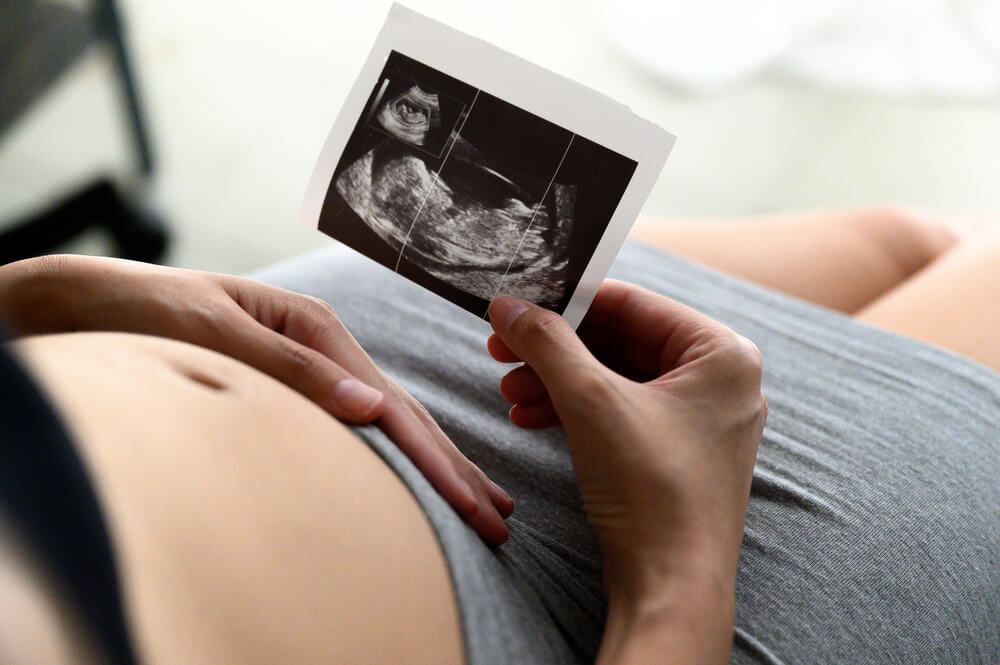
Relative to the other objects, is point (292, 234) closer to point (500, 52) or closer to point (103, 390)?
point (500, 52)

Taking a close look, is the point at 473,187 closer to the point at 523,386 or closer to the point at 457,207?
the point at 457,207

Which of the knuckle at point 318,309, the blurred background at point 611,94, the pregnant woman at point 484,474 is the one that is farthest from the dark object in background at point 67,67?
the knuckle at point 318,309

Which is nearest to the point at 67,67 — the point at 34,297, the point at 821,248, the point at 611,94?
the point at 611,94

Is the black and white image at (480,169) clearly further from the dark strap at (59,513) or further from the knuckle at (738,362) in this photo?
the dark strap at (59,513)

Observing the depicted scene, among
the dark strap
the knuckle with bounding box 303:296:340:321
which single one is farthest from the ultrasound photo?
the dark strap

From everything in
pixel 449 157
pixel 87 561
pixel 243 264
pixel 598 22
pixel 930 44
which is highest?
pixel 930 44

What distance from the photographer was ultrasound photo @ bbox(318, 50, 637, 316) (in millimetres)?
686

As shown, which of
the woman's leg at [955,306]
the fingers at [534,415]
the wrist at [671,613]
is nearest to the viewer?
the wrist at [671,613]

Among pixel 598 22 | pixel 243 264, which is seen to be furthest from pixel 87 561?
pixel 598 22

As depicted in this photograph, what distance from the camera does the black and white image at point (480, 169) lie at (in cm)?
68

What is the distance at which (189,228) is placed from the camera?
6.46 feet

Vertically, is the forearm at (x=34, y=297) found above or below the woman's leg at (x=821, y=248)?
below

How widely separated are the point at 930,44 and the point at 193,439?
2.60 metres

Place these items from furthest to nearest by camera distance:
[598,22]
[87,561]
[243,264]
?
[598,22] → [243,264] → [87,561]
